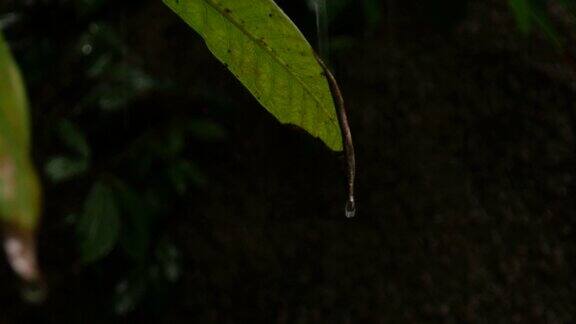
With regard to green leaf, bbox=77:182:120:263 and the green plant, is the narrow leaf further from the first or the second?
green leaf, bbox=77:182:120:263

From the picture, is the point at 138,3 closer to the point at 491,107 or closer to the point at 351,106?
the point at 351,106

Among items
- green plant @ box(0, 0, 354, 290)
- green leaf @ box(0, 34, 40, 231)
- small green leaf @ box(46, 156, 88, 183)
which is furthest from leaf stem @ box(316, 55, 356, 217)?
small green leaf @ box(46, 156, 88, 183)

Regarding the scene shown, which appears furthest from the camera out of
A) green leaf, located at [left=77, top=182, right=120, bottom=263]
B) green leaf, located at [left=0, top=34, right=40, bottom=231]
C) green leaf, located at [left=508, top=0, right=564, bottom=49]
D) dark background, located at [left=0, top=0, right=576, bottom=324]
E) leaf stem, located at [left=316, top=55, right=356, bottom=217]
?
dark background, located at [left=0, top=0, right=576, bottom=324]

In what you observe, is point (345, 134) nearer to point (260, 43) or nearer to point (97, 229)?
point (260, 43)

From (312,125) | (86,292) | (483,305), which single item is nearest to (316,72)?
(312,125)

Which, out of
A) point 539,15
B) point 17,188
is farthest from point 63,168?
point 17,188

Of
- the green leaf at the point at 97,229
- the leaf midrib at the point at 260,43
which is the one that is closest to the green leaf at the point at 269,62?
the leaf midrib at the point at 260,43
